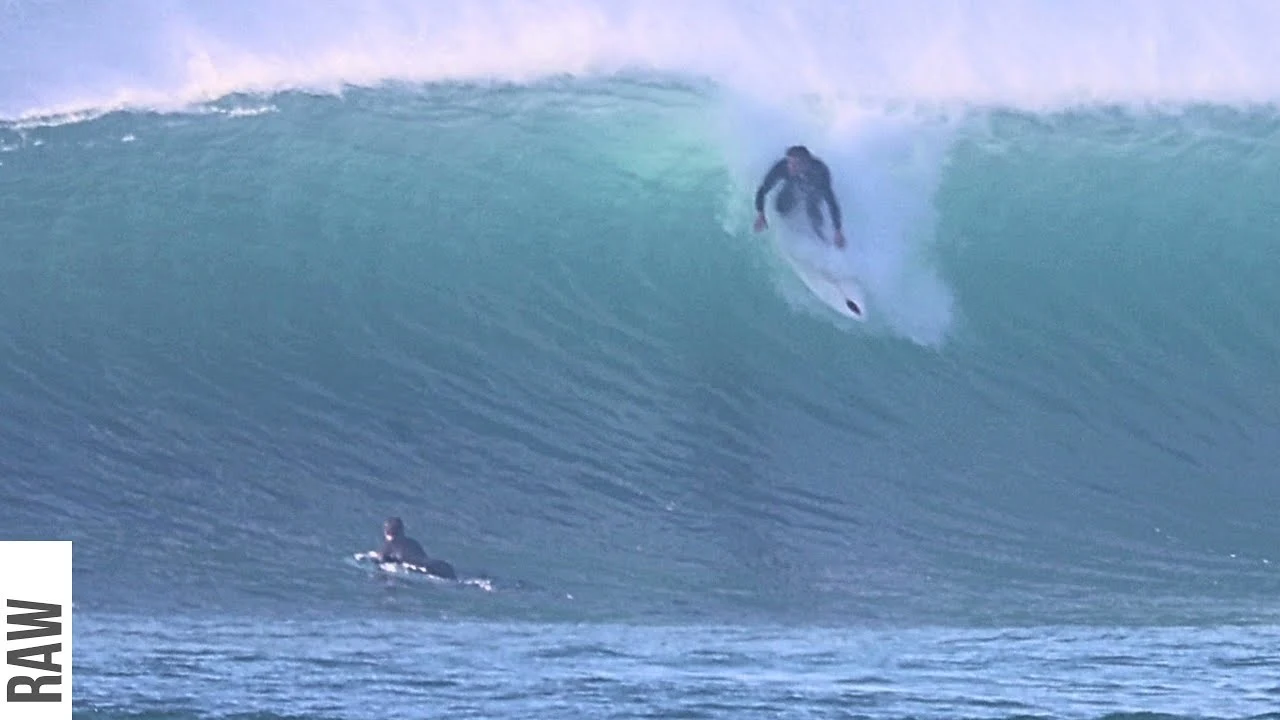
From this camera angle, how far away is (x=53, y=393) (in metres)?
11.3

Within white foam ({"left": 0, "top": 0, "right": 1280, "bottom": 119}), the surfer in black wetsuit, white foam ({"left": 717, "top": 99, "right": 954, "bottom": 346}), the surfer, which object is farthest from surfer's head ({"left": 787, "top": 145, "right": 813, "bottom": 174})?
the surfer

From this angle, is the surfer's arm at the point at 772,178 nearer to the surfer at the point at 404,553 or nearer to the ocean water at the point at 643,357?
the ocean water at the point at 643,357

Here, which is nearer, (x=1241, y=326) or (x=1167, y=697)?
(x=1167, y=697)

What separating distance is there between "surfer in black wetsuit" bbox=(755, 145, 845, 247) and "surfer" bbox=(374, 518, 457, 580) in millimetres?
2996

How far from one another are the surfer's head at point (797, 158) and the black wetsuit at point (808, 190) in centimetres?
2

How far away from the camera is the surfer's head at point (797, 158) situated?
11.6 metres

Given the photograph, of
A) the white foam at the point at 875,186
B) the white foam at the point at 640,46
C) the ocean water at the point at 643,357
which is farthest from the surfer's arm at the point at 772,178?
the white foam at the point at 640,46

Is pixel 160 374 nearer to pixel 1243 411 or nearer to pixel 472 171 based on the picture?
pixel 472 171

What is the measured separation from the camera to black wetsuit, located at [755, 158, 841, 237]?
37.9 feet

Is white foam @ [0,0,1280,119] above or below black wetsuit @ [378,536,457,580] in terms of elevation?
above

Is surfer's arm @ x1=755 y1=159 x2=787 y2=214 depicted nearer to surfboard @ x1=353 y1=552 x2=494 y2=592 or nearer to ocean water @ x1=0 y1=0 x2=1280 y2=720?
ocean water @ x1=0 y1=0 x2=1280 y2=720

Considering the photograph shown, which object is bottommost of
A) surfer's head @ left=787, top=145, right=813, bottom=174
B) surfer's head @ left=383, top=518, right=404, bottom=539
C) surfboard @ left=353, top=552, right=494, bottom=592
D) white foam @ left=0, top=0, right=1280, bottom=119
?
surfboard @ left=353, top=552, right=494, bottom=592

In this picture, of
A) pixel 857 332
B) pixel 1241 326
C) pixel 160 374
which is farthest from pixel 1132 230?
pixel 160 374

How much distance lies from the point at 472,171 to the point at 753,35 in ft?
6.40
